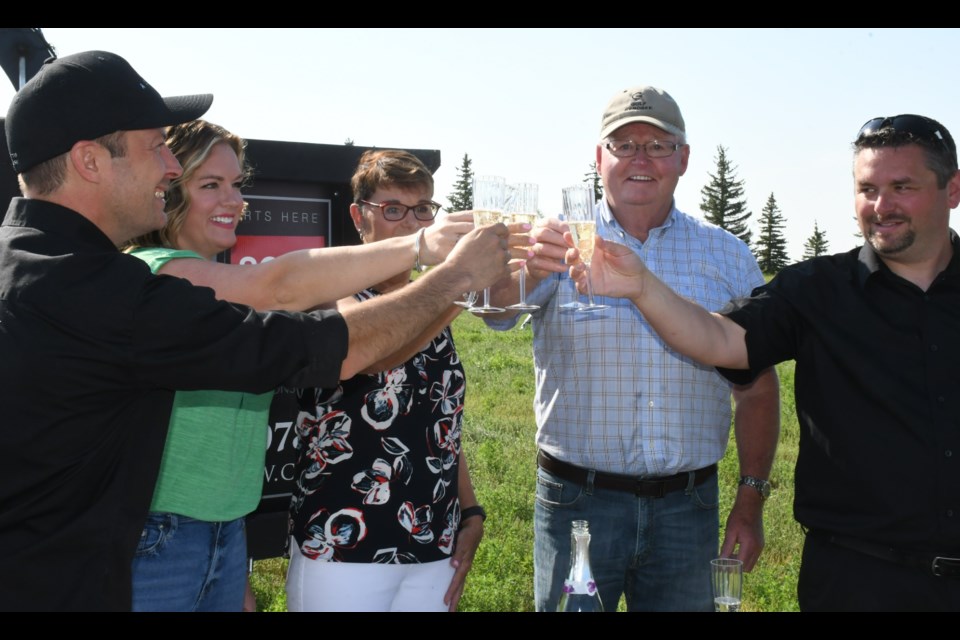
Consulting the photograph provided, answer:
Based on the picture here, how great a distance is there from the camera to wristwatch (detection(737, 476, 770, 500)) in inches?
140

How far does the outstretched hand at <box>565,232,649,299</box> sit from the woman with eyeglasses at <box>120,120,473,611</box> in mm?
451

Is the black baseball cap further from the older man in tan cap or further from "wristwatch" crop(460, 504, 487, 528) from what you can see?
"wristwatch" crop(460, 504, 487, 528)

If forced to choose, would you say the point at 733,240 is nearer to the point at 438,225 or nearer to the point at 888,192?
the point at 888,192

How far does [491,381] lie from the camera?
13188 millimetres

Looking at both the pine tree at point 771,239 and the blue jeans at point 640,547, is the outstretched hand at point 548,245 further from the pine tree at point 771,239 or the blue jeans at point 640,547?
the pine tree at point 771,239

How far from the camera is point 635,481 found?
3.50m

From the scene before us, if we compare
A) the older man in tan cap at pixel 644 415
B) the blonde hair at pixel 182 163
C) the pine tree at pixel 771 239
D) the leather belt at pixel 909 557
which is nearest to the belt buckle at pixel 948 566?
the leather belt at pixel 909 557

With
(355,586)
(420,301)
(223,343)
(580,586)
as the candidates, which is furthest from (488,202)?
(355,586)

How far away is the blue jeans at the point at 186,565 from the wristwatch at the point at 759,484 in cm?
212

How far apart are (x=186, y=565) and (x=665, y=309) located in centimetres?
183

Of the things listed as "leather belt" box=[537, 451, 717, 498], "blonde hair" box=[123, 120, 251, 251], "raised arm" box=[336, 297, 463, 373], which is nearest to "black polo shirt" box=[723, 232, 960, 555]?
"leather belt" box=[537, 451, 717, 498]

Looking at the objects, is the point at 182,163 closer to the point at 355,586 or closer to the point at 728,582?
the point at 355,586

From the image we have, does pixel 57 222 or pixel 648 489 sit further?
pixel 648 489

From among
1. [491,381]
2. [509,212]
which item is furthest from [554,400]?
[491,381]
